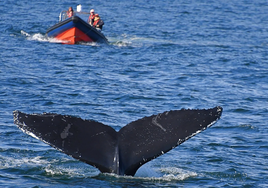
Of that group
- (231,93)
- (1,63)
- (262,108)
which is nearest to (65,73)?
(1,63)

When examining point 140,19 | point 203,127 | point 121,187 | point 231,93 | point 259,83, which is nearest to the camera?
point 203,127

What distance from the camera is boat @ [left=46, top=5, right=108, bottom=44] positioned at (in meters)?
24.3

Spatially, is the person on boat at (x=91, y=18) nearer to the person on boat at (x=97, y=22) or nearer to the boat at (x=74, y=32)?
the person on boat at (x=97, y=22)

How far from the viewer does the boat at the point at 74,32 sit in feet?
79.6

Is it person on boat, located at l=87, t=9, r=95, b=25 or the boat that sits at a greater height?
person on boat, located at l=87, t=9, r=95, b=25

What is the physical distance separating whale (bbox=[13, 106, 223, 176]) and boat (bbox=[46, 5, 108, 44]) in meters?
17.6

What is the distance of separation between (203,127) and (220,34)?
24402 mm

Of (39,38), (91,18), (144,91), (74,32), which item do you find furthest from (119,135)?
(91,18)

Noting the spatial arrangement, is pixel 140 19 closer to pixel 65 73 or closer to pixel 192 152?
pixel 65 73

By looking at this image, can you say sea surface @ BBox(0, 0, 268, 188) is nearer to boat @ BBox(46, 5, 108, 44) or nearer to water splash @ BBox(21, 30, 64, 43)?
water splash @ BBox(21, 30, 64, 43)

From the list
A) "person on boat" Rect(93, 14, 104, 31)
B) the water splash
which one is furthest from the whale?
"person on boat" Rect(93, 14, 104, 31)

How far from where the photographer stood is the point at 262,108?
534 inches

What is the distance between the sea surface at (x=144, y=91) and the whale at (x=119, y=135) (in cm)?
52

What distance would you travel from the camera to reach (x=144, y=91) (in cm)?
1513
